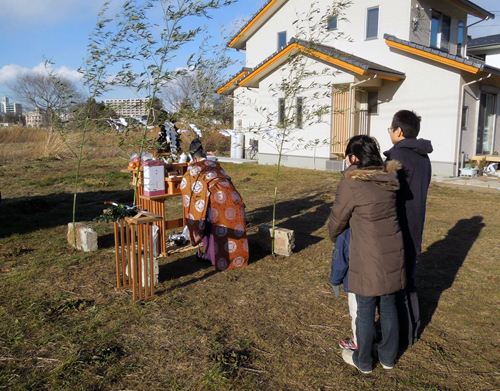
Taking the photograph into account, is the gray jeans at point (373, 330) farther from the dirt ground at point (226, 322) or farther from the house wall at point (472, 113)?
the house wall at point (472, 113)

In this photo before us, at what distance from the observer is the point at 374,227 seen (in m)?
2.81

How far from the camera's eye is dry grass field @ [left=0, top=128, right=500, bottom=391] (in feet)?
9.97

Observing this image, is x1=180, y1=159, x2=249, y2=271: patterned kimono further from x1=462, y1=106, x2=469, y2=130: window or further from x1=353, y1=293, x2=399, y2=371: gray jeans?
x1=462, y1=106, x2=469, y2=130: window

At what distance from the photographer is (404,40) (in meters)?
13.7

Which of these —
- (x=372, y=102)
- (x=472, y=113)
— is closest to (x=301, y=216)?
(x=372, y=102)

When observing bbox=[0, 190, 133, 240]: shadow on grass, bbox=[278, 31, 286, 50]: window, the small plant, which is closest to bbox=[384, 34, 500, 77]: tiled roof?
bbox=[278, 31, 286, 50]: window

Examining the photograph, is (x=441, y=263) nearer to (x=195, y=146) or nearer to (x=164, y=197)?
(x=195, y=146)

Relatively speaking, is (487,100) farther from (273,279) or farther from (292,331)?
(292,331)

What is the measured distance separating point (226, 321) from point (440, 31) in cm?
1565

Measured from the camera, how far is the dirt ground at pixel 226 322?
3039 millimetres

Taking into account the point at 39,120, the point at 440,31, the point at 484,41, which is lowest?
the point at 39,120

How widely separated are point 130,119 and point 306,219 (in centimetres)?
430

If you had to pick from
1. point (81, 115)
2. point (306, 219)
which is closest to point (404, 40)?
point (306, 219)

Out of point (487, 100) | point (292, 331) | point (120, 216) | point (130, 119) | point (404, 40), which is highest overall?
point (404, 40)
